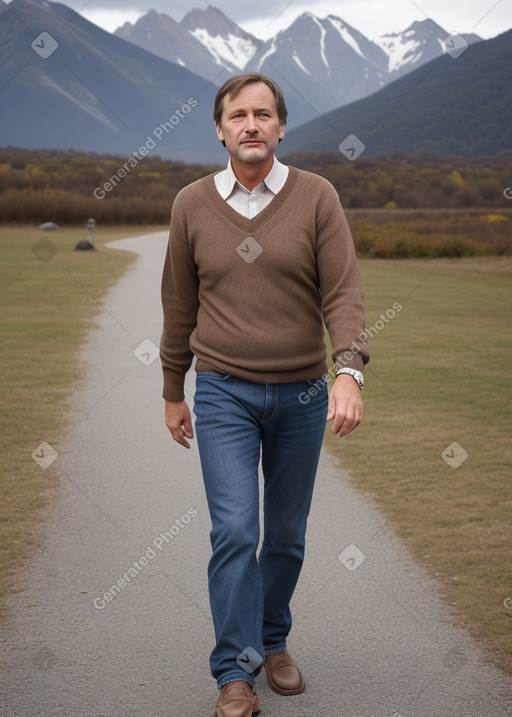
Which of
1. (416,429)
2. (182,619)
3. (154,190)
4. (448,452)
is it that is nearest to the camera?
(182,619)

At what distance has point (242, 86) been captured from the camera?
3.15 m

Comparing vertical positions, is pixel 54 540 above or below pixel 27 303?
above

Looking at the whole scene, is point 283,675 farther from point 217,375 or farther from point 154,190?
point 154,190

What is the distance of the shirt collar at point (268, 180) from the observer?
10.4 ft

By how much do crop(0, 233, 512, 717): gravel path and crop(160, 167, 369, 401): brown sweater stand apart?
45.5 inches

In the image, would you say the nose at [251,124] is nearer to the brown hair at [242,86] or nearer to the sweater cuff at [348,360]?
the brown hair at [242,86]

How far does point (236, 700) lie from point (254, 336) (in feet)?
3.84

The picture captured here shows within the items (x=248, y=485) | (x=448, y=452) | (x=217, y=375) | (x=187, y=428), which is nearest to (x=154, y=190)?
(x=448, y=452)

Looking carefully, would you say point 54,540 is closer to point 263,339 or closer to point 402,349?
point 263,339

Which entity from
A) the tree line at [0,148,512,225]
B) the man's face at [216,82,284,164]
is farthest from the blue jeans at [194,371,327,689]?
the tree line at [0,148,512,225]

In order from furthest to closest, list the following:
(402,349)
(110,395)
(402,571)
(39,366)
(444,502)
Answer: (402,349) < (39,366) < (110,395) < (444,502) < (402,571)

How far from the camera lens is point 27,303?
1850cm

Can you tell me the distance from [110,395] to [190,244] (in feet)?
20.4

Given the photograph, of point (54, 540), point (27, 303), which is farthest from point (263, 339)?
point (27, 303)
